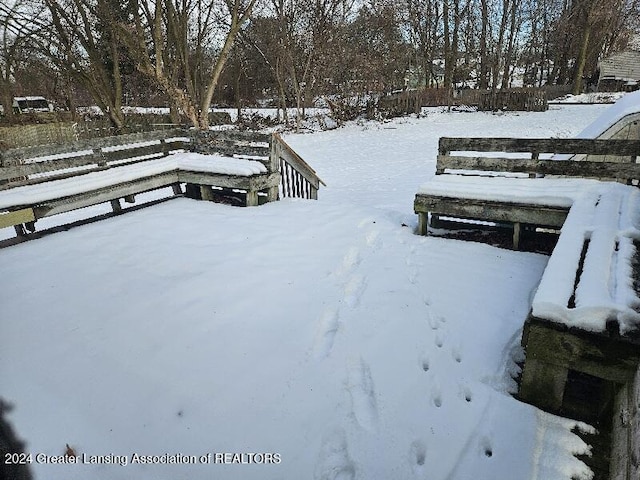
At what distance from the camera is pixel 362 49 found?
957 inches

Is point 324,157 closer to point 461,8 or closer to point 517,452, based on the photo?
point 517,452

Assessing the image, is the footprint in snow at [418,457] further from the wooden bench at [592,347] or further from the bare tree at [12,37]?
the bare tree at [12,37]

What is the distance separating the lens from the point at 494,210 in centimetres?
421

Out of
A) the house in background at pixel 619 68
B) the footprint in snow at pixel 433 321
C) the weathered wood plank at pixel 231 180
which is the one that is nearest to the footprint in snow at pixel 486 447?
the footprint in snow at pixel 433 321

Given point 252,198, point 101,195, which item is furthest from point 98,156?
point 252,198

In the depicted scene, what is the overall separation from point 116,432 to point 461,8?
3270 cm

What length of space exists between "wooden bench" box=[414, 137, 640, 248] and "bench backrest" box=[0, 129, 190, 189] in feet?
14.5

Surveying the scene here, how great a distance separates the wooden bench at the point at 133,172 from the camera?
468cm

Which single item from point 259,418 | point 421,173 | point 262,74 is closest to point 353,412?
point 259,418

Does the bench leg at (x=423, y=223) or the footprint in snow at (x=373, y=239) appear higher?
the bench leg at (x=423, y=223)

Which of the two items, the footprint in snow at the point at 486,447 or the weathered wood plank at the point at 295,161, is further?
the weathered wood plank at the point at 295,161

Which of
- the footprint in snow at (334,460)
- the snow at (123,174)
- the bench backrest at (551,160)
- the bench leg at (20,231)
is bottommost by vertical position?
the footprint in snow at (334,460)

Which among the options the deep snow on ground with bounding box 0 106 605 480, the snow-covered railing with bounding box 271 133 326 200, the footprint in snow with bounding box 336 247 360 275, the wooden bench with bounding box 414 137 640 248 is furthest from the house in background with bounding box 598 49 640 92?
the deep snow on ground with bounding box 0 106 605 480

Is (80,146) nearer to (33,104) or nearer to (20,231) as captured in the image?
(20,231)
